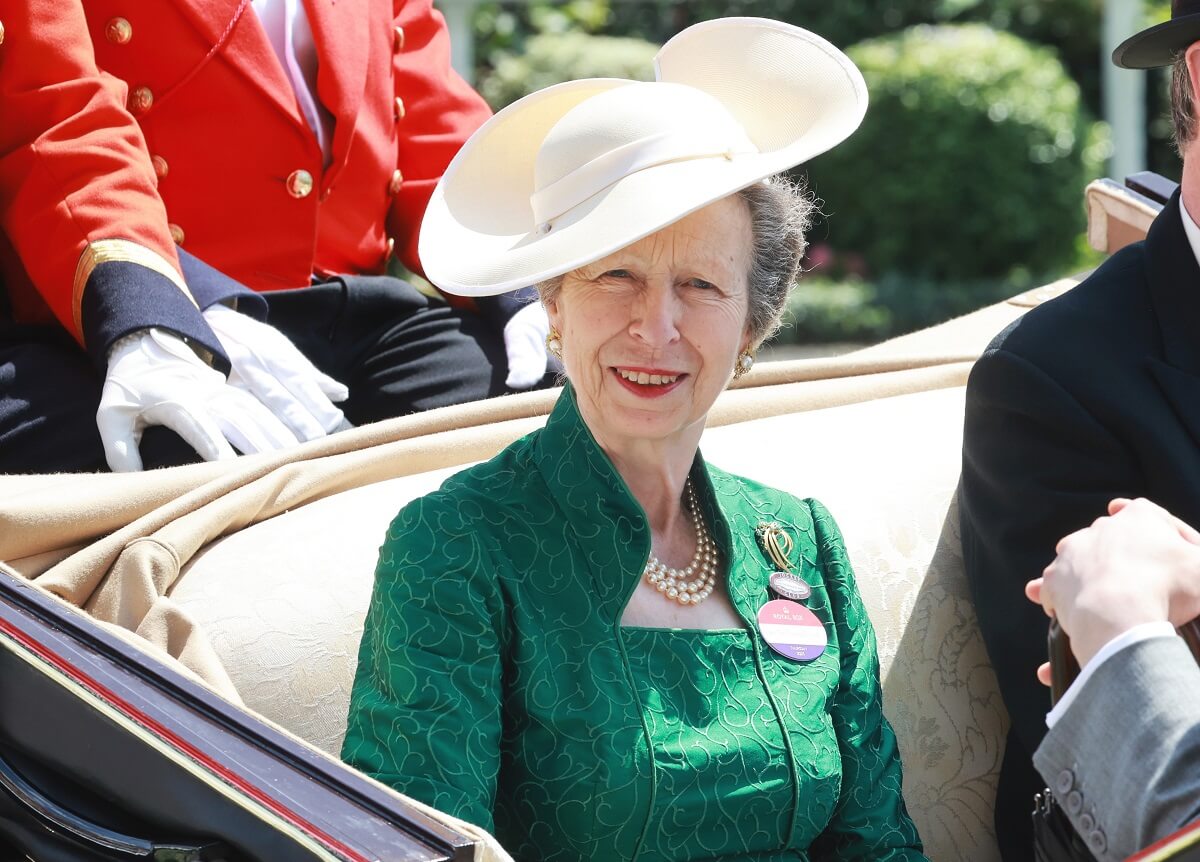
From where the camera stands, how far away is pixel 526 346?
2924 millimetres

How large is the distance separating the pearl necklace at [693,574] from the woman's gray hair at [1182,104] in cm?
80

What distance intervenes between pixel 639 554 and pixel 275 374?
2.70 ft

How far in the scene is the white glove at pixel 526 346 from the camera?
2.86 metres

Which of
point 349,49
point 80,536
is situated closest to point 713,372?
point 80,536

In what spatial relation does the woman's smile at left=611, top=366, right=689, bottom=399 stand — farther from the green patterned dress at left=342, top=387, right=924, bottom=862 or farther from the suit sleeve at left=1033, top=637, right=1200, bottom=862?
the suit sleeve at left=1033, top=637, right=1200, bottom=862

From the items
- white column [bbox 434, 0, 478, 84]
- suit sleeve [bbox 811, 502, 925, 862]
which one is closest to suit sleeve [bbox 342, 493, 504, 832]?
suit sleeve [bbox 811, 502, 925, 862]

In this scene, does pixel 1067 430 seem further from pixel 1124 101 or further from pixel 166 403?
pixel 1124 101

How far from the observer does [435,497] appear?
74.2 inches

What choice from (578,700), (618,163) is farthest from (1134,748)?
(618,163)

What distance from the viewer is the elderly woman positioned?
1.79 metres

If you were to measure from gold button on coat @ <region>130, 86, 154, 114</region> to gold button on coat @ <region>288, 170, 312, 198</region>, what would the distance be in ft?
0.85

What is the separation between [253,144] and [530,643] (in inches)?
50.7

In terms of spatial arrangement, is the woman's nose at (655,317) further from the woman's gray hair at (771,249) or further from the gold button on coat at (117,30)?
the gold button on coat at (117,30)

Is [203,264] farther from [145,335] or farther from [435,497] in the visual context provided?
[435,497]
